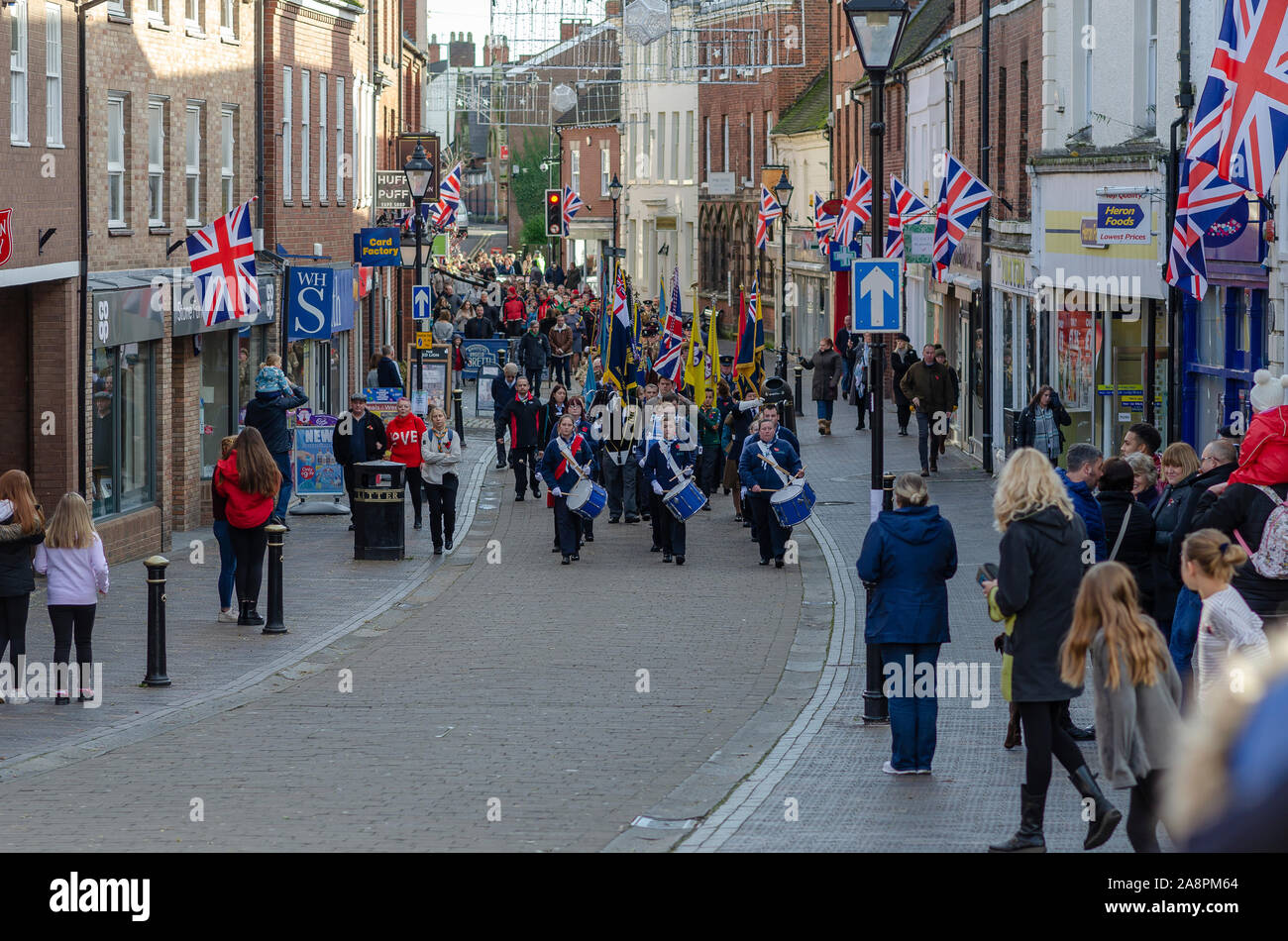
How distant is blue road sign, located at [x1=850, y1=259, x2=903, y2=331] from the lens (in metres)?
12.9

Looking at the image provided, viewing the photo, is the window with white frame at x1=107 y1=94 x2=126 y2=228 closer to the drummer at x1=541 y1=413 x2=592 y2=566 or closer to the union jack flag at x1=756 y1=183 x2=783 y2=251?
the drummer at x1=541 y1=413 x2=592 y2=566

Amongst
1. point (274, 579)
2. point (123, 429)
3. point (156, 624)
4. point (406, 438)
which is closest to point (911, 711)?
point (156, 624)

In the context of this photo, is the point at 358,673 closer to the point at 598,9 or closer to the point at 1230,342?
the point at 1230,342

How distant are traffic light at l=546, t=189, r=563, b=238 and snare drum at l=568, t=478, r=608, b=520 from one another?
48.7 m

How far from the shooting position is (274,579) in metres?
15.8

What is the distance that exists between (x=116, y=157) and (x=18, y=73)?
11.1 ft

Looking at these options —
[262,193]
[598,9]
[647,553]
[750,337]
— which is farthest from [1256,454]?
[598,9]

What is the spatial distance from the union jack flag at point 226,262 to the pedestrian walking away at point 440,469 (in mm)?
2594

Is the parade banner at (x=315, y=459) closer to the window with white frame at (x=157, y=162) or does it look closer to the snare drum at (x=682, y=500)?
the window with white frame at (x=157, y=162)

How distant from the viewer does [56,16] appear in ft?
63.7

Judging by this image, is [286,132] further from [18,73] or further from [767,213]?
[767,213]
